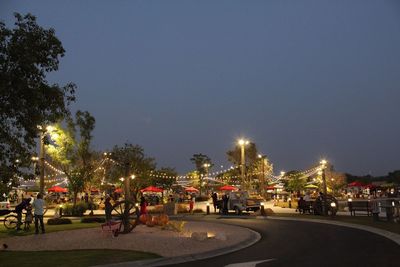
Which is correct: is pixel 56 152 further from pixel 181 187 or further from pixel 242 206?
pixel 181 187

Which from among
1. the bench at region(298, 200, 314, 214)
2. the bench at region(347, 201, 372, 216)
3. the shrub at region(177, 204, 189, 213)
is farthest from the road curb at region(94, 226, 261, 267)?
the shrub at region(177, 204, 189, 213)

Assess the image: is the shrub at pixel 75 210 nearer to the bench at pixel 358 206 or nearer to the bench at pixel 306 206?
the bench at pixel 306 206

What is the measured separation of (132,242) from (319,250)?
6.87 metres

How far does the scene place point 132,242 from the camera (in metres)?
17.4

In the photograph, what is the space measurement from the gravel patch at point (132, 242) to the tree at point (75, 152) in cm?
1620

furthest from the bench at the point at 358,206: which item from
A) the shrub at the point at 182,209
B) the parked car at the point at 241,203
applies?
the shrub at the point at 182,209

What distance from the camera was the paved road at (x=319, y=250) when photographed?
12320 mm

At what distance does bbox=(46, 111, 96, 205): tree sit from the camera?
122ft

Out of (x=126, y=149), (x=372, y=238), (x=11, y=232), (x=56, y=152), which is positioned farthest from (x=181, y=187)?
(x=372, y=238)

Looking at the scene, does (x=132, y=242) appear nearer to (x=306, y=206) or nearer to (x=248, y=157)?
(x=306, y=206)

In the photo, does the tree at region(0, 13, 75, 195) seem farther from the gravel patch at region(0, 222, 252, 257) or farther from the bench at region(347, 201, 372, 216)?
the bench at region(347, 201, 372, 216)

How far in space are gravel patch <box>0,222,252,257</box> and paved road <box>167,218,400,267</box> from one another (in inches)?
51.5

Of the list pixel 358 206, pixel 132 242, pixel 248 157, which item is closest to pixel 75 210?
pixel 132 242

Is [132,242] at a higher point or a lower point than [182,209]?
lower
